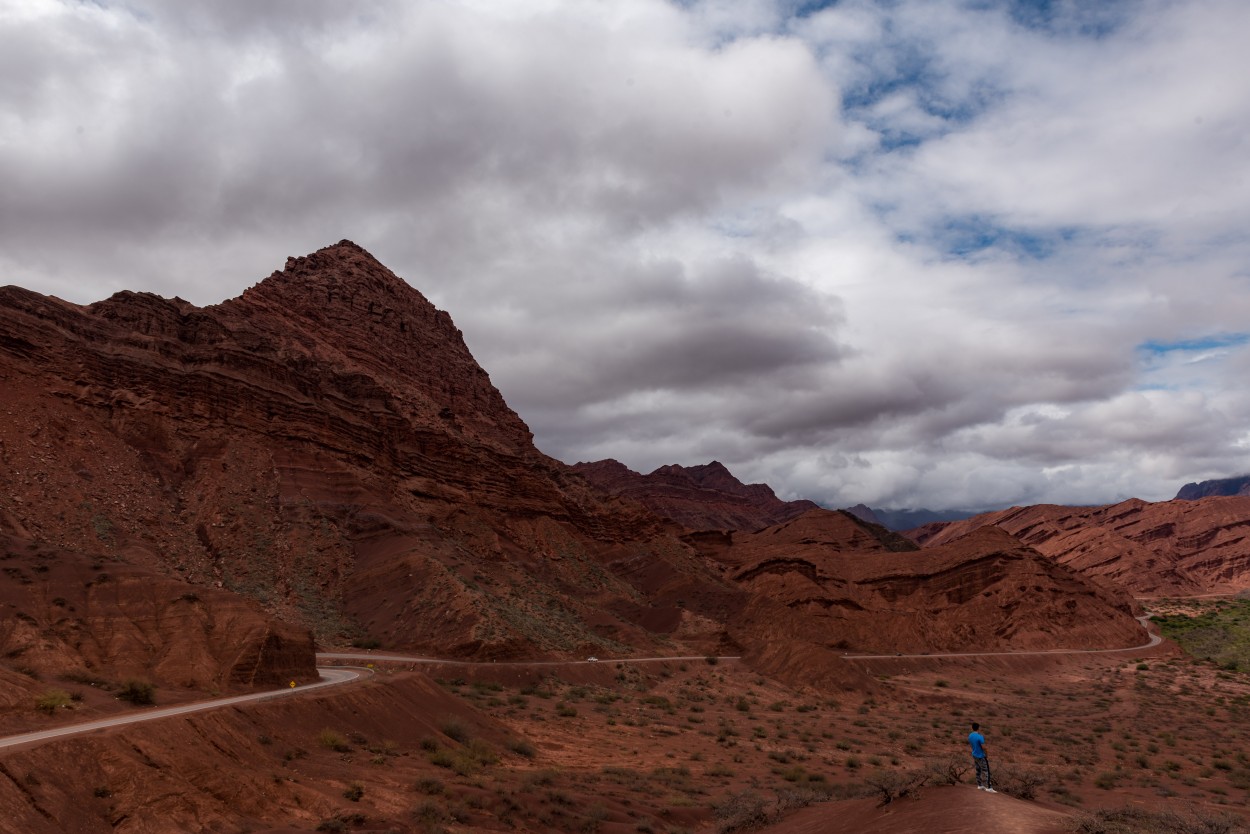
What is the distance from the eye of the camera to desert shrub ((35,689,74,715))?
19000 millimetres

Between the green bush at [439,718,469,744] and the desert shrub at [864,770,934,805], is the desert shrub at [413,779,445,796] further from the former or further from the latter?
the desert shrub at [864,770,934,805]

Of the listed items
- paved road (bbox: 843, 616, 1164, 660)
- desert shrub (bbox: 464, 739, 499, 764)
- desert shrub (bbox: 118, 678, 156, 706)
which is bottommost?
paved road (bbox: 843, 616, 1164, 660)

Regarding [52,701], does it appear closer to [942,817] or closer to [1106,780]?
[942,817]

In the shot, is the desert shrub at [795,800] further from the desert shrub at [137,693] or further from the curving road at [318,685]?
the desert shrub at [137,693]

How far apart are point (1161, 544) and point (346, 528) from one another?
159 meters

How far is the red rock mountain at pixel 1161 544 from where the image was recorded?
141250 millimetres

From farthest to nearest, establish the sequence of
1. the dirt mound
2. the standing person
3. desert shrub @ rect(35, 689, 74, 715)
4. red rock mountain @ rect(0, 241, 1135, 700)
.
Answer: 1. red rock mountain @ rect(0, 241, 1135, 700)
2. desert shrub @ rect(35, 689, 74, 715)
3. the standing person
4. the dirt mound

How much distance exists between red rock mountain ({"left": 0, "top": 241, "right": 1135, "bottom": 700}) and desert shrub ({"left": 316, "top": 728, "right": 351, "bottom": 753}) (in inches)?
196

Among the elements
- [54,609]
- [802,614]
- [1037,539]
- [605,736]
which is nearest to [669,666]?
[605,736]

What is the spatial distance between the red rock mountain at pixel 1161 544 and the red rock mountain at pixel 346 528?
62.6 m

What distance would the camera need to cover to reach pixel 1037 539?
17488 cm

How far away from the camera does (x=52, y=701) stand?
19.3 m

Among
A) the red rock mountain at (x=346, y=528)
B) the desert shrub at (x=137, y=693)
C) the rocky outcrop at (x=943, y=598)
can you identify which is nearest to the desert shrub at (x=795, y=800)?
the desert shrub at (x=137, y=693)

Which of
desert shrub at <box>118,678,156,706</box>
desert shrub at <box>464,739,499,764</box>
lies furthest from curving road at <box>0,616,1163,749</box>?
desert shrub at <box>464,739,499,764</box>
